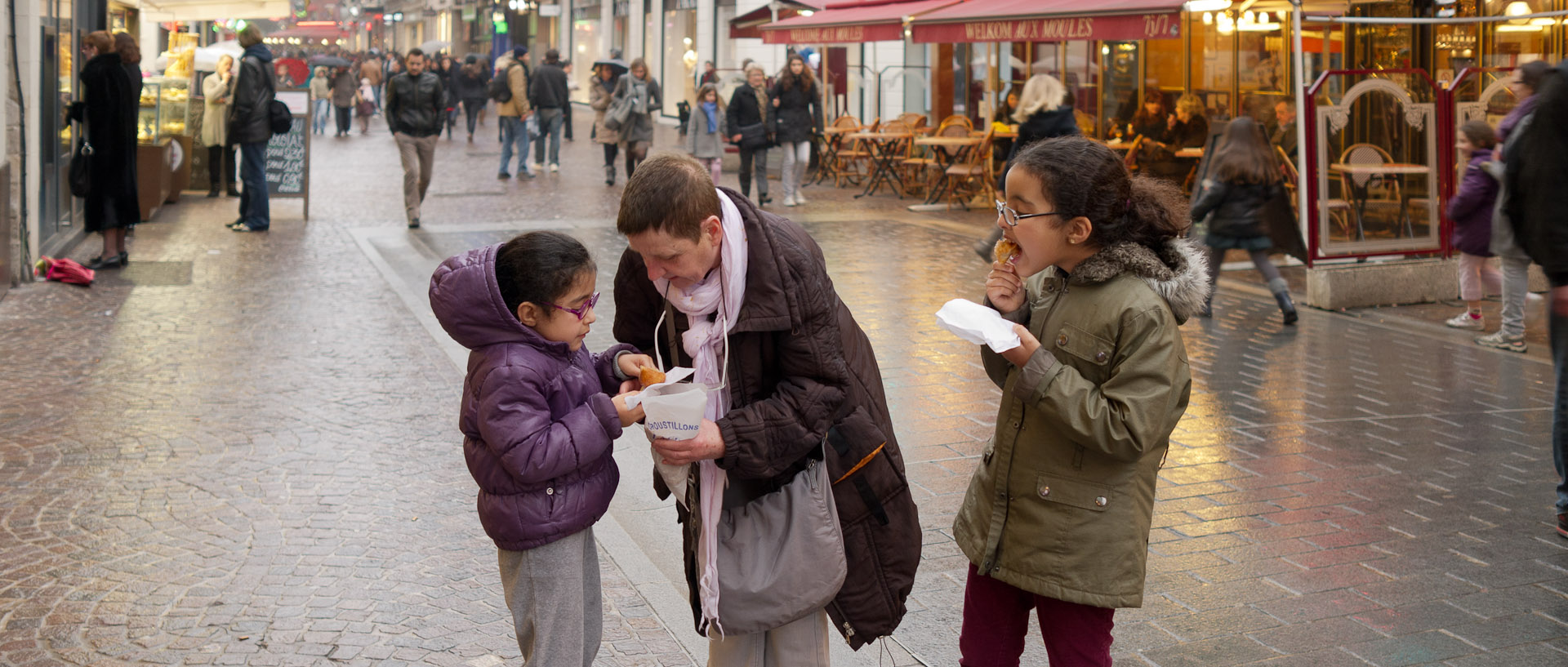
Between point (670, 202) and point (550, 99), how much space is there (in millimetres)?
18610

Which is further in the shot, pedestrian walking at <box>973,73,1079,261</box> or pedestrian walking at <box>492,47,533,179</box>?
pedestrian walking at <box>492,47,533,179</box>

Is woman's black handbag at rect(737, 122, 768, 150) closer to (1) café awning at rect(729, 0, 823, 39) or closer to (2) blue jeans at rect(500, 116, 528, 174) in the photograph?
(2) blue jeans at rect(500, 116, 528, 174)

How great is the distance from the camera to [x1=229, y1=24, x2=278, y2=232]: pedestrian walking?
13758mm

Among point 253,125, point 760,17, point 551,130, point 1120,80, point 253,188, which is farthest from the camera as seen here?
point 760,17

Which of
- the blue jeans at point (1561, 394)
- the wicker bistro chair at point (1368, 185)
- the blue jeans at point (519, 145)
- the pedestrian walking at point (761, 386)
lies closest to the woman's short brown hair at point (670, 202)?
the pedestrian walking at point (761, 386)

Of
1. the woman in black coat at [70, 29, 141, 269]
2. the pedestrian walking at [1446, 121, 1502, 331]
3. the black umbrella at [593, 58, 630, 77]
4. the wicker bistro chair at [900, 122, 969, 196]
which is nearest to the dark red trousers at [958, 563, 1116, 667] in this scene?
the pedestrian walking at [1446, 121, 1502, 331]

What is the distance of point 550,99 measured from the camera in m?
20.7

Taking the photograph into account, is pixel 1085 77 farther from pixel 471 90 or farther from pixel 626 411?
pixel 626 411

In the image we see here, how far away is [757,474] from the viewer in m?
2.71

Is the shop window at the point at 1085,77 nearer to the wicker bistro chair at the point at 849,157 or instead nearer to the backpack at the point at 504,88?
the wicker bistro chair at the point at 849,157

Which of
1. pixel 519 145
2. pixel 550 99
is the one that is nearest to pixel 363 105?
pixel 550 99

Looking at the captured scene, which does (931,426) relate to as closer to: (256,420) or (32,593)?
(256,420)

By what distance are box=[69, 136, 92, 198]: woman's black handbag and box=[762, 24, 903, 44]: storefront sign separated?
30.9 ft

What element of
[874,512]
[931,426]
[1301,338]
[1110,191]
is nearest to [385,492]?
[931,426]
